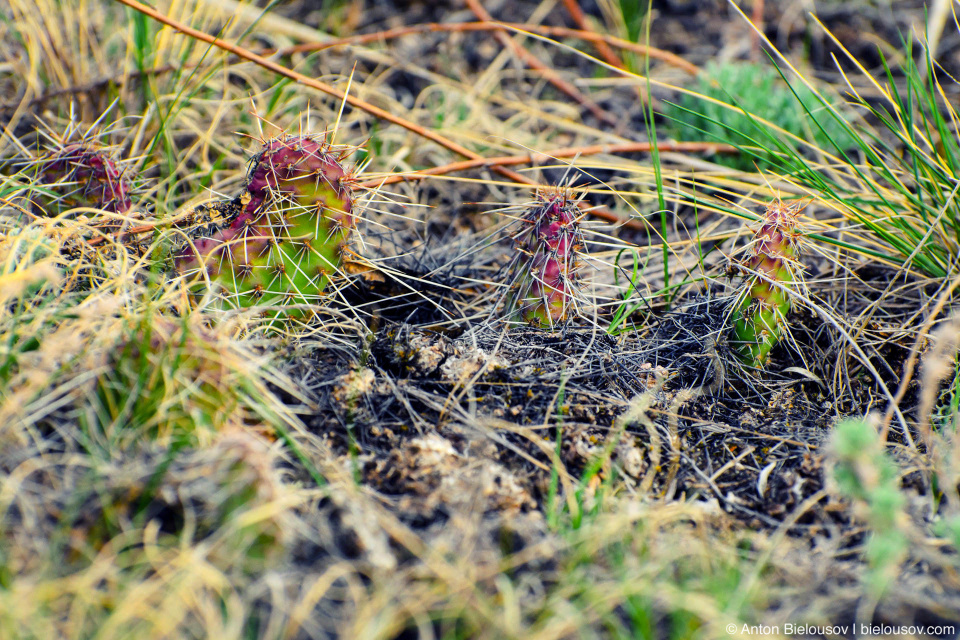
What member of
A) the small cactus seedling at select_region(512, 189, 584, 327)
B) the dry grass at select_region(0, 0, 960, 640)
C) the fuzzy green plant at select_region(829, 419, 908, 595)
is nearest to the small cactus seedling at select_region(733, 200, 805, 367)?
the dry grass at select_region(0, 0, 960, 640)

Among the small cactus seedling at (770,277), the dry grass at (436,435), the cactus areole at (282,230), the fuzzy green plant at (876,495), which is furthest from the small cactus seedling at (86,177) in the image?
the fuzzy green plant at (876,495)

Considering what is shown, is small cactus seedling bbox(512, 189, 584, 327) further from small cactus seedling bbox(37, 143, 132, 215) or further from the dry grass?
small cactus seedling bbox(37, 143, 132, 215)

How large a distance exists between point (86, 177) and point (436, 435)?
121cm

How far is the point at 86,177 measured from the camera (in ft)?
5.86

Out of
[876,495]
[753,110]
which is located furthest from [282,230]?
[753,110]

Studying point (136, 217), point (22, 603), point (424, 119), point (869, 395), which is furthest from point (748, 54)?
point (22, 603)

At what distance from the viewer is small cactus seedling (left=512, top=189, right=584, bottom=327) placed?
63.6 inches

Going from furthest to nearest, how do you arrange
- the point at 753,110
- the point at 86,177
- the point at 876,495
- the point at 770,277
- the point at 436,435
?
the point at 753,110, the point at 86,177, the point at 770,277, the point at 436,435, the point at 876,495

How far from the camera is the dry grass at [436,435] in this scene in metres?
1.04

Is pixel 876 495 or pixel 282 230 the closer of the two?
pixel 876 495

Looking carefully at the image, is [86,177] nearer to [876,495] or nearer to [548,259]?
[548,259]

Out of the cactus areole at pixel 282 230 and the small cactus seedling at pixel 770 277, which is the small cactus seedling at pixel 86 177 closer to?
the cactus areole at pixel 282 230

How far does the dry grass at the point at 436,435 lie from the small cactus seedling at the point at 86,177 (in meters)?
0.05

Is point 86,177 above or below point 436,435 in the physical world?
above
